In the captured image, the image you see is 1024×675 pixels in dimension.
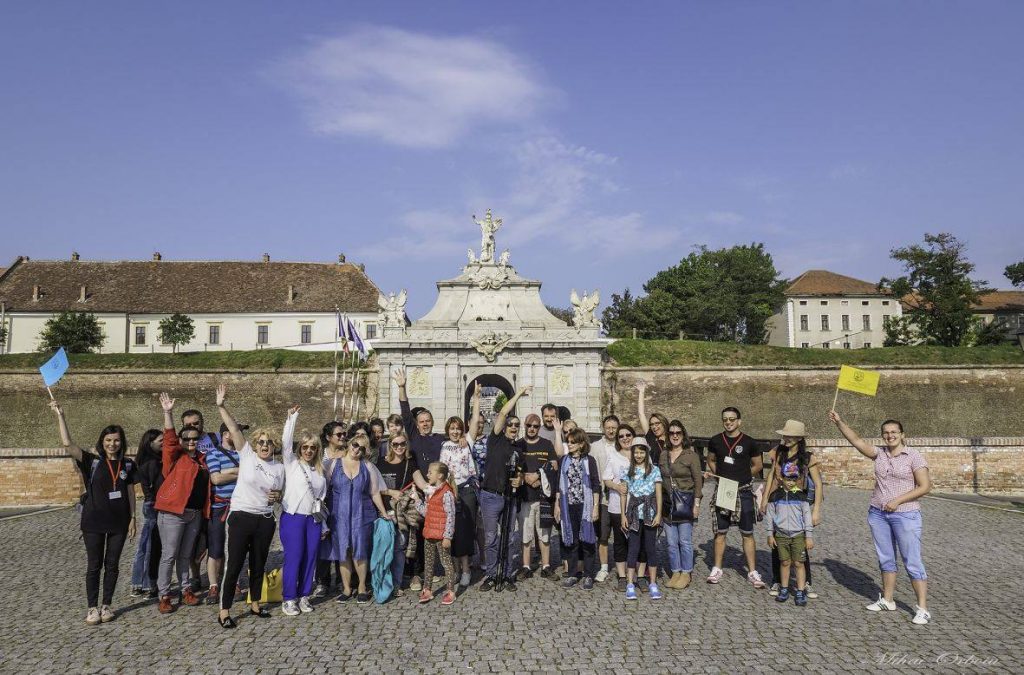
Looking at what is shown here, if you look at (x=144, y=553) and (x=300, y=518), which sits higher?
(x=300, y=518)

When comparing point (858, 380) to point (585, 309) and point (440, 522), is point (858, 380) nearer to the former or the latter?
point (440, 522)

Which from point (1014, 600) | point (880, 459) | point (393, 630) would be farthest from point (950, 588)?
point (393, 630)

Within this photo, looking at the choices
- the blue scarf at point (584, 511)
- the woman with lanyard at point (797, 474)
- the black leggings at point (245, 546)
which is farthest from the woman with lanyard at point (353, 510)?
the woman with lanyard at point (797, 474)

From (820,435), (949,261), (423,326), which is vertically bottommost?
(820,435)

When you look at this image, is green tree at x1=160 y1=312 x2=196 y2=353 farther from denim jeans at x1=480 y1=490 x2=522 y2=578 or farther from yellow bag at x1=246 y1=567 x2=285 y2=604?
denim jeans at x1=480 y1=490 x2=522 y2=578

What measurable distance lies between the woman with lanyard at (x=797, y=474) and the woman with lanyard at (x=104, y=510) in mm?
7621

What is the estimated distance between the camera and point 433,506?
8.34 m

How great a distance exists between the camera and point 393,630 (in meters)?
7.13

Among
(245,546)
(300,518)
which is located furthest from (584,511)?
(245,546)

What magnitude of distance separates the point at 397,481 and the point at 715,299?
4991cm

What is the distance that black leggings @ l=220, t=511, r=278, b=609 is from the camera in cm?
727

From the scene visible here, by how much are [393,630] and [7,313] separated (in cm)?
4802

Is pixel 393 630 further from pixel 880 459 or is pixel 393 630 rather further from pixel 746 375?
pixel 746 375

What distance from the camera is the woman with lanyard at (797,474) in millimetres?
8172
